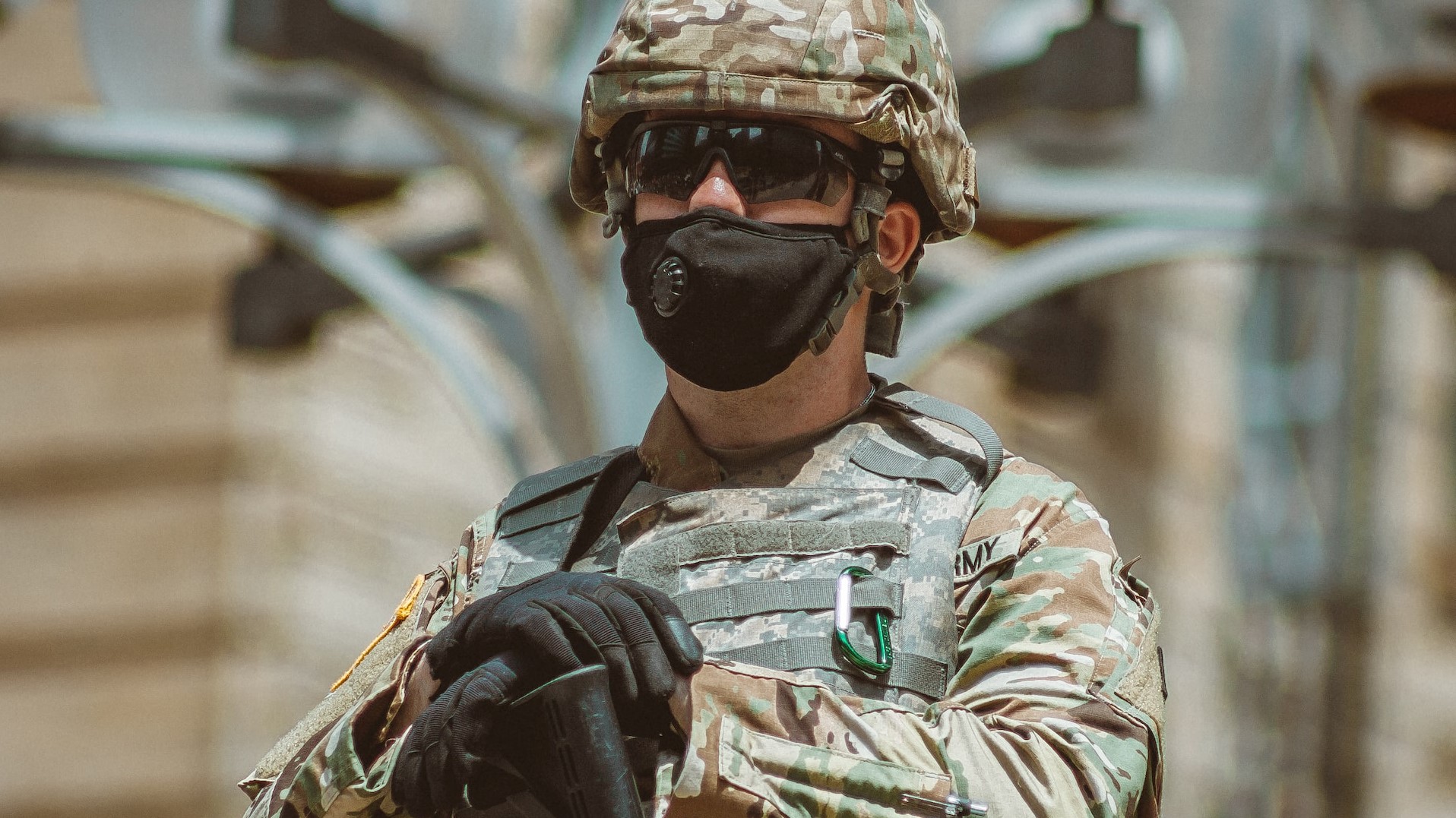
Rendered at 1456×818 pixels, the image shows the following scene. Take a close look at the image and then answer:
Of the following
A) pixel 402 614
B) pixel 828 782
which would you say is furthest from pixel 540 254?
pixel 828 782

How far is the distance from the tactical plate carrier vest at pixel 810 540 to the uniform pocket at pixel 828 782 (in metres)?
0.20

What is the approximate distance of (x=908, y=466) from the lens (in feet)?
10.7

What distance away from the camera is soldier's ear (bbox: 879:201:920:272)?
3.33 metres

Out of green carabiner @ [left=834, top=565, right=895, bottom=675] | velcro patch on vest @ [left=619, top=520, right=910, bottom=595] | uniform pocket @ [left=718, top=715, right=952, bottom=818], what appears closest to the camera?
uniform pocket @ [left=718, top=715, right=952, bottom=818]

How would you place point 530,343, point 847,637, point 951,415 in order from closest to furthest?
point 847,637
point 951,415
point 530,343

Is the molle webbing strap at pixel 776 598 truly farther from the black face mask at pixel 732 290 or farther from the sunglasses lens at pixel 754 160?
the sunglasses lens at pixel 754 160

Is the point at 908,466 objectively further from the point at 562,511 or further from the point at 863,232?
the point at 562,511

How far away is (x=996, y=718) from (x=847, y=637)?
8.4 inches

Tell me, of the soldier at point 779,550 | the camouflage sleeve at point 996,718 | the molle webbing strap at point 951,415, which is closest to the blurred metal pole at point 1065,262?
the molle webbing strap at point 951,415

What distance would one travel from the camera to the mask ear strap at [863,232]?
3.23 meters

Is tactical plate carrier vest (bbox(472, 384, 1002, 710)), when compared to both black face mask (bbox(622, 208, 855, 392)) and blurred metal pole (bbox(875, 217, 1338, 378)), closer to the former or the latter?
black face mask (bbox(622, 208, 855, 392))

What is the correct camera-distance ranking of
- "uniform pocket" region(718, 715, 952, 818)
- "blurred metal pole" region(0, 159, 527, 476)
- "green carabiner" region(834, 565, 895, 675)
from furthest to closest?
"blurred metal pole" region(0, 159, 527, 476) < "green carabiner" region(834, 565, 895, 675) < "uniform pocket" region(718, 715, 952, 818)

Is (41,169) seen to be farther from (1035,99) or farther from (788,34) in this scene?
(788,34)

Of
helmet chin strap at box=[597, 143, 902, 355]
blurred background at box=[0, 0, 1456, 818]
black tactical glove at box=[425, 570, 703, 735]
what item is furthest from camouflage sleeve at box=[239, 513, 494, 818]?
blurred background at box=[0, 0, 1456, 818]
